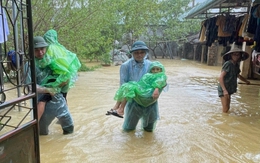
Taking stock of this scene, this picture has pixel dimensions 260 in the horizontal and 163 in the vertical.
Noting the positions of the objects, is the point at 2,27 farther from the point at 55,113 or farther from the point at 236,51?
the point at 236,51

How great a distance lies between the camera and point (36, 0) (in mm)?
6668

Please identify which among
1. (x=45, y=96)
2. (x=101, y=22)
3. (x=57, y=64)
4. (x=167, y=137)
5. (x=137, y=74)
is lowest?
(x=167, y=137)

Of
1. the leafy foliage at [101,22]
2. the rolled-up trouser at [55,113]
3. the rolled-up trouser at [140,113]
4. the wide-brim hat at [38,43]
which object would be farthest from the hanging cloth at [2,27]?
the leafy foliage at [101,22]

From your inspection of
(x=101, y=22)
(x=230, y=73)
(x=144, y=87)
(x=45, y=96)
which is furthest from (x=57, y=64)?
(x=101, y=22)

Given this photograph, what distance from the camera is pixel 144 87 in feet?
10.6

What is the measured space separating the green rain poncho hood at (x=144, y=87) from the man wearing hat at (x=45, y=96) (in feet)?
2.79

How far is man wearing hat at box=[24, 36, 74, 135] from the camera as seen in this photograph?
312 cm

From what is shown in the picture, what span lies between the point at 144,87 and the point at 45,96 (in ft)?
4.46

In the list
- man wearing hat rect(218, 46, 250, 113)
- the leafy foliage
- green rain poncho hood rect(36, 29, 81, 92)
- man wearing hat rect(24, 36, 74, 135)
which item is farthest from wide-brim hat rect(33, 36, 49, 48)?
the leafy foliage

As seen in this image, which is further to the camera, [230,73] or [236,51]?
[230,73]

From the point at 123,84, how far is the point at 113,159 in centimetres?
97

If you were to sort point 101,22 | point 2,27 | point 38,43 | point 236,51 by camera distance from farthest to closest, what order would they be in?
point 101,22 < point 236,51 < point 38,43 < point 2,27

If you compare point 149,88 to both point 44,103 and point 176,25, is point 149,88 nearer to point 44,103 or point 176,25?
point 44,103

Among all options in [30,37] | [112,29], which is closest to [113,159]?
[30,37]
